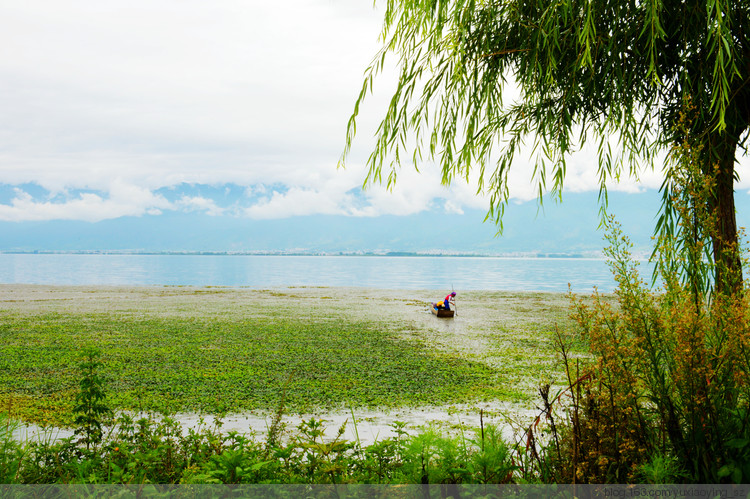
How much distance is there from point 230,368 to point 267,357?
80 centimetres

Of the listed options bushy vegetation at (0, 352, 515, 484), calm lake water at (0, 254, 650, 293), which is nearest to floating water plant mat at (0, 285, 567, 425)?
bushy vegetation at (0, 352, 515, 484)

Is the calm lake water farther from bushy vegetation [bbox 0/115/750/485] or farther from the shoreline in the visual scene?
bushy vegetation [bbox 0/115/750/485]

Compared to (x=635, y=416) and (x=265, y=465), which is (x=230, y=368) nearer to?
(x=265, y=465)

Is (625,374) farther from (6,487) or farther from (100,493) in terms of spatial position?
(6,487)

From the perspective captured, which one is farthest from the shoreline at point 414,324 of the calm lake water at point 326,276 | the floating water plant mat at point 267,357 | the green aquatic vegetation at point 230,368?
the calm lake water at point 326,276

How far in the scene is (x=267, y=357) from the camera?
7.17m

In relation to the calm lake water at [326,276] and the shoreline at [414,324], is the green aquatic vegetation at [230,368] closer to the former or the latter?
the shoreline at [414,324]

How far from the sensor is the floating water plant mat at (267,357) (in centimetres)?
503

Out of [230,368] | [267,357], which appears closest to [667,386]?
[230,368]

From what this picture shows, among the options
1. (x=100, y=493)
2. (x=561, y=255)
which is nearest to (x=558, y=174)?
(x=100, y=493)

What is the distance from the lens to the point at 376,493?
1877 mm

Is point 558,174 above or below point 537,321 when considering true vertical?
above

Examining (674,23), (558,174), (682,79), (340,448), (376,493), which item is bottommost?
(376,493)

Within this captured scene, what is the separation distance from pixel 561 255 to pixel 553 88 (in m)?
176
